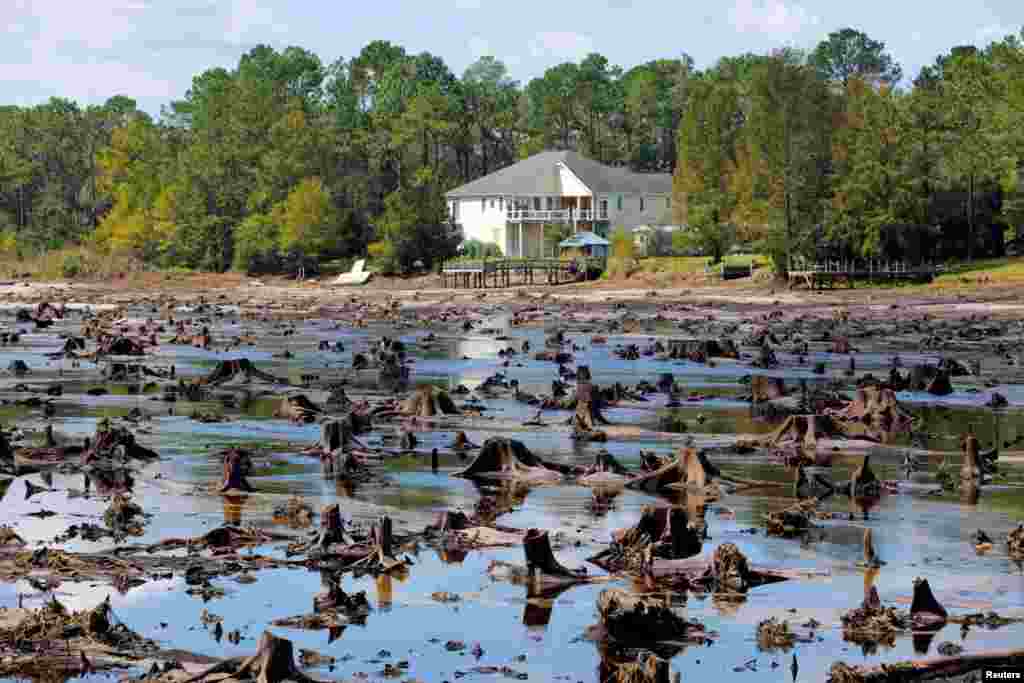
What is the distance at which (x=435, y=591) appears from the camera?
17.3 metres

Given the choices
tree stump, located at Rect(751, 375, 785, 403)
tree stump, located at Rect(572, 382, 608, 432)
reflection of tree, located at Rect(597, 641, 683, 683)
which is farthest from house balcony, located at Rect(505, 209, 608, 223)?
reflection of tree, located at Rect(597, 641, 683, 683)

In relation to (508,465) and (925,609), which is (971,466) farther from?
(925,609)

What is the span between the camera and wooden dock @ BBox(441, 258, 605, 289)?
11494cm

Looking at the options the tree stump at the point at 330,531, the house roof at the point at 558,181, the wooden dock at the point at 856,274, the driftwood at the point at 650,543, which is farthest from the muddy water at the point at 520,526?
the house roof at the point at 558,181

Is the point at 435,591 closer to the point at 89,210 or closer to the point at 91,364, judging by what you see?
the point at 91,364

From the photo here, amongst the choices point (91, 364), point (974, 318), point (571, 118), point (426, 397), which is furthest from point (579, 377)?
point (571, 118)

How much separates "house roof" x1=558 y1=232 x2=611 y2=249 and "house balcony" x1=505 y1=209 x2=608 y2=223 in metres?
8.81

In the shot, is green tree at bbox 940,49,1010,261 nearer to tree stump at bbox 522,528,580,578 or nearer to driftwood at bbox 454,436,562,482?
driftwood at bbox 454,436,562,482

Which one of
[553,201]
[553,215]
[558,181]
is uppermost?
[558,181]

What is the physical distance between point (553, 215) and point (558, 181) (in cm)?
446

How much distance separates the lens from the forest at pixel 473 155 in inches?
3812

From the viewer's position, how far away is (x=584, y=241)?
422 feet

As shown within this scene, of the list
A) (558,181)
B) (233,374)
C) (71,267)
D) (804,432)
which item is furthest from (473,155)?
(804,432)

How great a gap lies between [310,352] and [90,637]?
40240 millimetres
